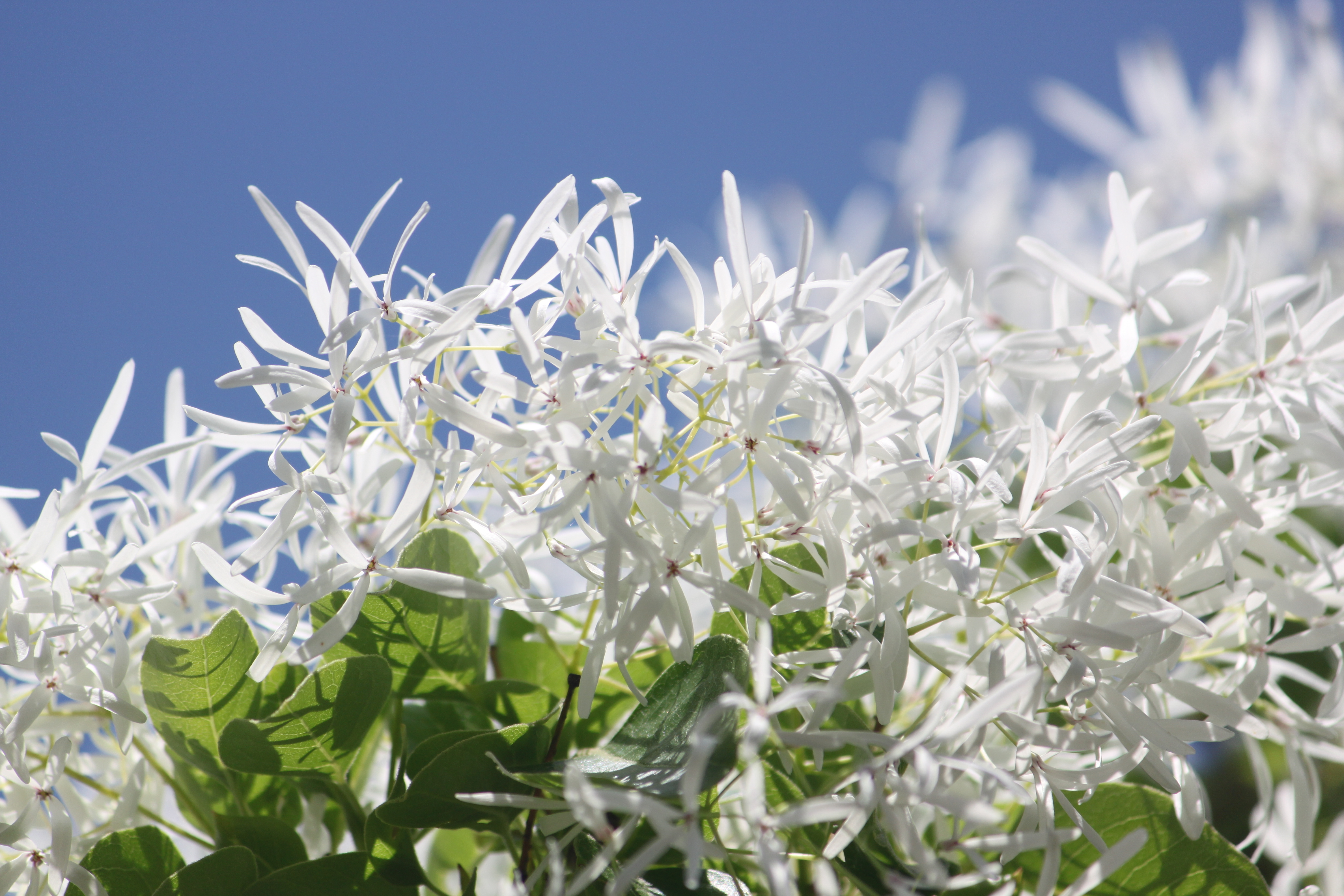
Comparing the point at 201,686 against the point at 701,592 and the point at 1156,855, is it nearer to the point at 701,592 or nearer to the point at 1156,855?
the point at 701,592

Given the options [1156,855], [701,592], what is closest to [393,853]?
[701,592]

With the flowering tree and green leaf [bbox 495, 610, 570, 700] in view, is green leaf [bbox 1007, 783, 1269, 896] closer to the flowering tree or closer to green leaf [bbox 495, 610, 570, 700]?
the flowering tree

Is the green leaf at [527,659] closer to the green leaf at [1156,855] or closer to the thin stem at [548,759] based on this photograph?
the thin stem at [548,759]

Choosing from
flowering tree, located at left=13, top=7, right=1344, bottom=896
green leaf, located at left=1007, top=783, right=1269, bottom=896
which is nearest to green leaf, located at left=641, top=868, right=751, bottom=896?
flowering tree, located at left=13, top=7, right=1344, bottom=896

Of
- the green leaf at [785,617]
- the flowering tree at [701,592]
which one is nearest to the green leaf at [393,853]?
the flowering tree at [701,592]

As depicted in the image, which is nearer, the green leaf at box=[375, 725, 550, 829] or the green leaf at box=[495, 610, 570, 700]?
the green leaf at box=[375, 725, 550, 829]

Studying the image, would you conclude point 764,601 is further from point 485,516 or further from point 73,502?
point 73,502
